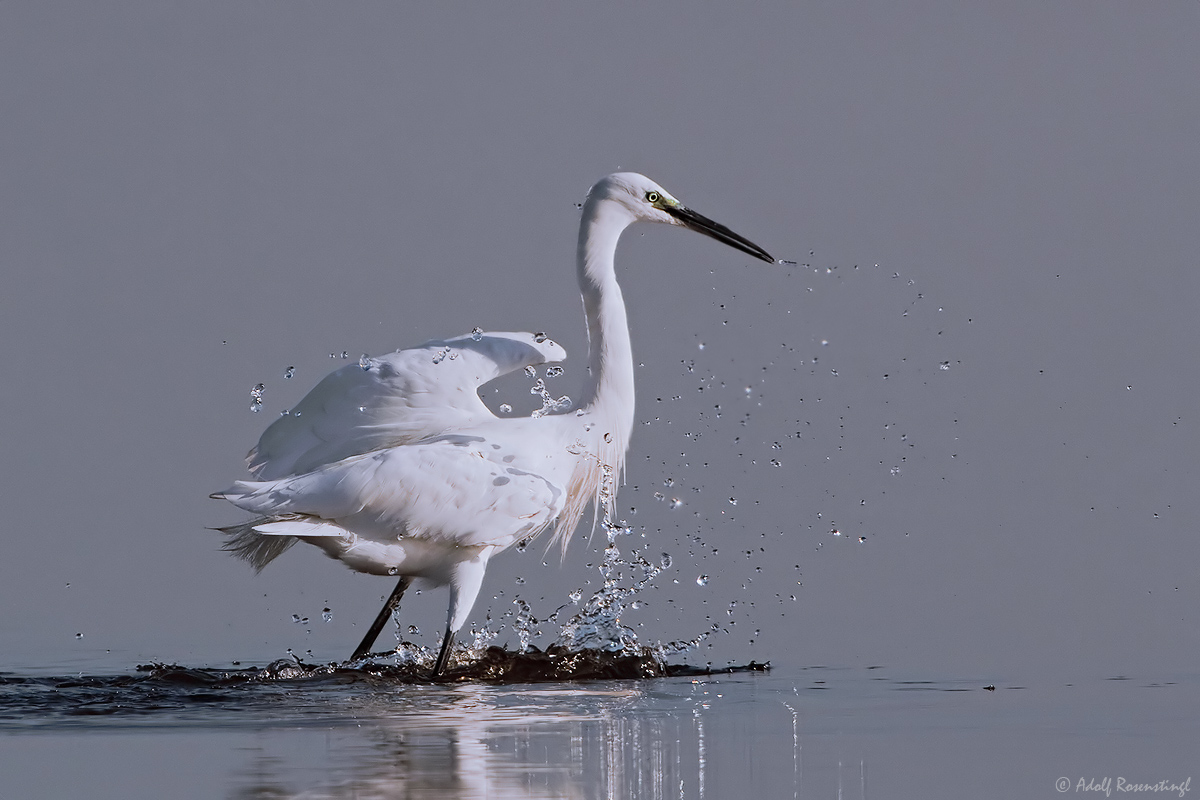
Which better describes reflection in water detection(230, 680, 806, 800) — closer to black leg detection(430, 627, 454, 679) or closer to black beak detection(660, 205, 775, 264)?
black leg detection(430, 627, 454, 679)

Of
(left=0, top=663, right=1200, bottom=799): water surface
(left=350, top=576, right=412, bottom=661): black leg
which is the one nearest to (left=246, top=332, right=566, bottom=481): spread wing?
(left=350, top=576, right=412, bottom=661): black leg

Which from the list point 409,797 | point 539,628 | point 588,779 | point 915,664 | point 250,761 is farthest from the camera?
point 539,628

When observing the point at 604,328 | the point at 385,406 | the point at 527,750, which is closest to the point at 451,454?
the point at 385,406

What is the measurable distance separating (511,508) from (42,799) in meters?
3.31

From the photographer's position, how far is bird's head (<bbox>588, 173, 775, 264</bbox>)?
825 centimetres

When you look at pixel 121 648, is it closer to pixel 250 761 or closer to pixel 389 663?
pixel 389 663

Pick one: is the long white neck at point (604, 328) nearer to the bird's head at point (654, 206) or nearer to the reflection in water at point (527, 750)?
the bird's head at point (654, 206)

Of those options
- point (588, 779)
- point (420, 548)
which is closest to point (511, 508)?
point (420, 548)

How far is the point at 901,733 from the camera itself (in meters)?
5.23

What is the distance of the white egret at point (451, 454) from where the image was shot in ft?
23.3

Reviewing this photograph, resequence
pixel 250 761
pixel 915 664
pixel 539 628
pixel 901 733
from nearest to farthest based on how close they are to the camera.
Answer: pixel 250 761 < pixel 901 733 < pixel 915 664 < pixel 539 628

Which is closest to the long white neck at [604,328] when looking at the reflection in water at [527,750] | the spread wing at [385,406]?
the spread wing at [385,406]

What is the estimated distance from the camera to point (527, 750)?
16.0ft

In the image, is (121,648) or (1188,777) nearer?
(1188,777)
